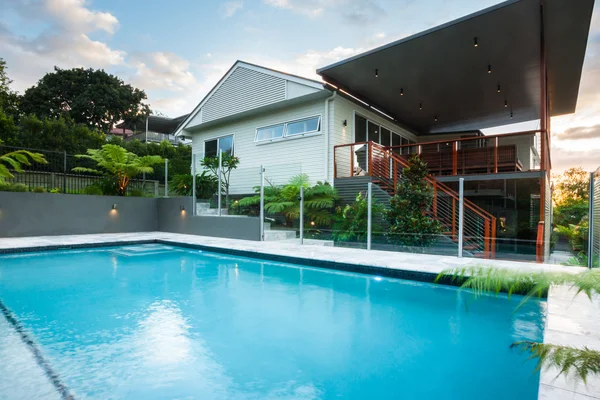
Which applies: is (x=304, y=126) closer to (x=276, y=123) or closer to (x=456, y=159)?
(x=276, y=123)

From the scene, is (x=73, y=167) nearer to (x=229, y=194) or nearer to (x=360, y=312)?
(x=229, y=194)

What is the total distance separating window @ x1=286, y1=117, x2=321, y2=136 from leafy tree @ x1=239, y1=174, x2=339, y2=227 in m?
1.84

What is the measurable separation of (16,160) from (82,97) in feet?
54.6

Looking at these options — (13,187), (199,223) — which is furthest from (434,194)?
(13,187)

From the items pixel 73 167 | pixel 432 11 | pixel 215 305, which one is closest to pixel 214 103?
pixel 73 167

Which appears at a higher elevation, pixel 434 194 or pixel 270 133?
pixel 270 133

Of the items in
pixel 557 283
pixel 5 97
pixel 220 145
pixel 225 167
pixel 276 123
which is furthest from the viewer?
pixel 5 97

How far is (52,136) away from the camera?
16.5m

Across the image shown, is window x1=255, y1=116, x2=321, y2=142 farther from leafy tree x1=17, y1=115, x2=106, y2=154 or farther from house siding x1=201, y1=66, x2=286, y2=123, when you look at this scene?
leafy tree x1=17, y1=115, x2=106, y2=154

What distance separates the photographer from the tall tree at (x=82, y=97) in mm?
23312

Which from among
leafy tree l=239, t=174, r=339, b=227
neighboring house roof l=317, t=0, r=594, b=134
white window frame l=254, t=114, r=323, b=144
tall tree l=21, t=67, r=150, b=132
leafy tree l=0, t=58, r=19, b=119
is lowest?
leafy tree l=239, t=174, r=339, b=227

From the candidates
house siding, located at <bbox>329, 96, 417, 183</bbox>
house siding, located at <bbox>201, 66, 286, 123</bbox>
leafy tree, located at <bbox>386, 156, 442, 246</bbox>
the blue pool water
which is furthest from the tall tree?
leafy tree, located at <bbox>386, 156, 442, 246</bbox>

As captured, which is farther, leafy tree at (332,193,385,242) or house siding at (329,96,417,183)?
house siding at (329,96,417,183)

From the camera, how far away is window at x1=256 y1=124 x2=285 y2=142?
11172mm
